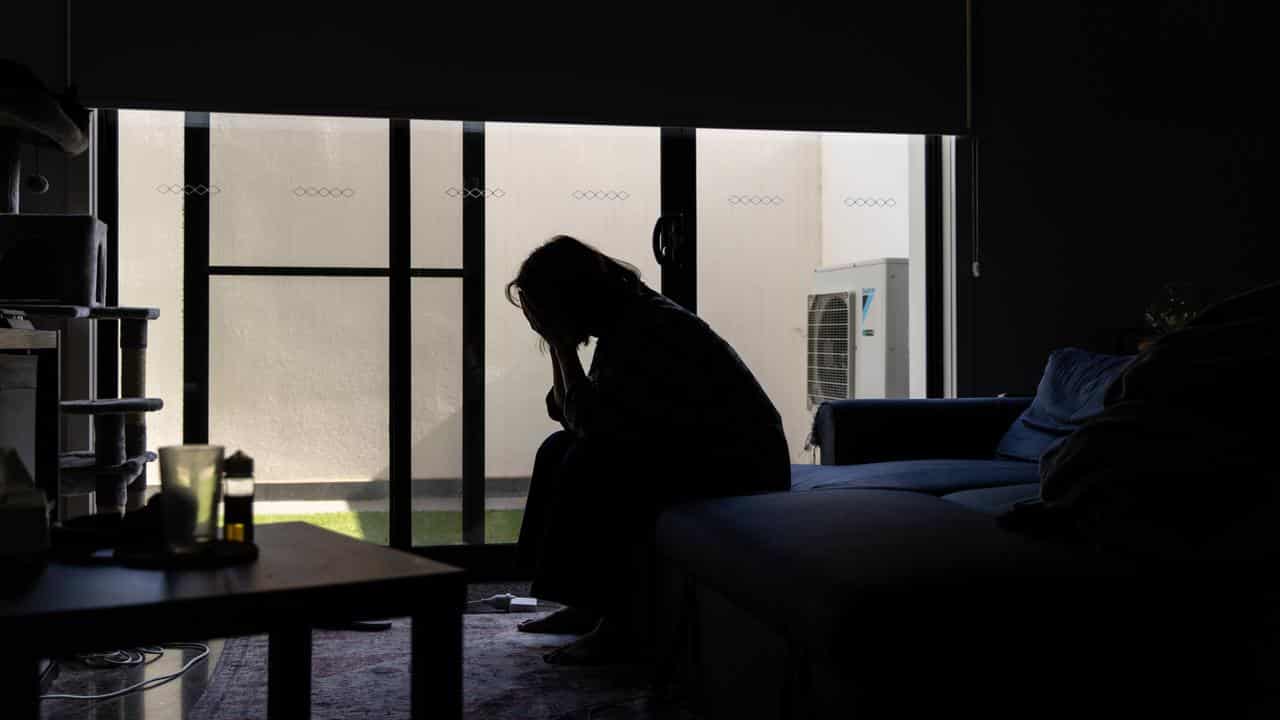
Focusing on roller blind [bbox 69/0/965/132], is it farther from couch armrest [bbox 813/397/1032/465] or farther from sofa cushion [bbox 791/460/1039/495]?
sofa cushion [bbox 791/460/1039/495]

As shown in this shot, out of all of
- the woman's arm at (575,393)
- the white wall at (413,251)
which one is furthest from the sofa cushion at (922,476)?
the white wall at (413,251)

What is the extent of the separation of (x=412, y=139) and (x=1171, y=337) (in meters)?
2.79

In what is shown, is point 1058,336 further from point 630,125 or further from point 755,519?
point 755,519

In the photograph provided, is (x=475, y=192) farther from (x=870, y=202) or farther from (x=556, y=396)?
(x=870, y=202)

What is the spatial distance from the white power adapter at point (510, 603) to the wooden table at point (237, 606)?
187 centimetres

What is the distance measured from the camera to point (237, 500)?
1.38m

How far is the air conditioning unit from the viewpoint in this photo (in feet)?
13.3

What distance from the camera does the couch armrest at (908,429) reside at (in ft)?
10.6

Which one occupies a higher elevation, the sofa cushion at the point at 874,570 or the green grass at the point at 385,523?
the sofa cushion at the point at 874,570

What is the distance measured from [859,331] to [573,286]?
182 centimetres

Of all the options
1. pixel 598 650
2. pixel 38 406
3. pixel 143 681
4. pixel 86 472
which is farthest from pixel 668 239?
pixel 143 681

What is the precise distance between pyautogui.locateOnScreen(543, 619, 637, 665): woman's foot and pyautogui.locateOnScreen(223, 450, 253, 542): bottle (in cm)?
126

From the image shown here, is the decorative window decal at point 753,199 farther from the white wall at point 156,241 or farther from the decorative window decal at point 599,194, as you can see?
the white wall at point 156,241

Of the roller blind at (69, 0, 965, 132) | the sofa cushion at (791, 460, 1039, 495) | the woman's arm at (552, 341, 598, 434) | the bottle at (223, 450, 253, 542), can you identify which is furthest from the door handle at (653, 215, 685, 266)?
the bottle at (223, 450, 253, 542)
